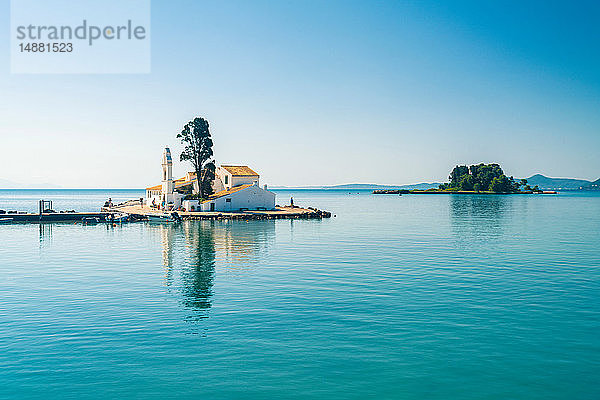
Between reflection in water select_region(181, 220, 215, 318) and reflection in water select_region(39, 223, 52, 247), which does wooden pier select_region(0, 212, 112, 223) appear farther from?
reflection in water select_region(181, 220, 215, 318)

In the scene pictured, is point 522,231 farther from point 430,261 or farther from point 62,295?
point 62,295

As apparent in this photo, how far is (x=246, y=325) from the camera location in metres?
20.6

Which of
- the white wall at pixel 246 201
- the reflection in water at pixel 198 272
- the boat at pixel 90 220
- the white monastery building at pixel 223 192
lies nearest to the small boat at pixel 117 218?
the boat at pixel 90 220

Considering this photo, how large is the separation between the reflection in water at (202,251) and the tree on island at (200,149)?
72.9ft

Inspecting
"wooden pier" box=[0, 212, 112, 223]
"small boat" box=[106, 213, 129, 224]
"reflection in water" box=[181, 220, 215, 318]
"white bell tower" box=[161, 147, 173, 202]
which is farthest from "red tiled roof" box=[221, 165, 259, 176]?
"reflection in water" box=[181, 220, 215, 318]

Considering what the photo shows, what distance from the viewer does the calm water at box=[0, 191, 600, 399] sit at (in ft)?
48.4

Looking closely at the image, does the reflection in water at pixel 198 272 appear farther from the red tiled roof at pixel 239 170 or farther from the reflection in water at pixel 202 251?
the red tiled roof at pixel 239 170

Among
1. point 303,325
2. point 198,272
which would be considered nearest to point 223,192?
point 198,272

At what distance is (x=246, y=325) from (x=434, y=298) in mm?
10853

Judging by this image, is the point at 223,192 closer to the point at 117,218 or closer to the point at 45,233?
the point at 117,218

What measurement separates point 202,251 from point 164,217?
139 feet

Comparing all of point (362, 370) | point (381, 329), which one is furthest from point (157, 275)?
point (362, 370)

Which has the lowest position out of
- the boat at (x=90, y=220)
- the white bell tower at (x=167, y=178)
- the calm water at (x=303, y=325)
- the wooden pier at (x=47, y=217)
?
the calm water at (x=303, y=325)

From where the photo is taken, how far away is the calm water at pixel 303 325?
14750 millimetres
